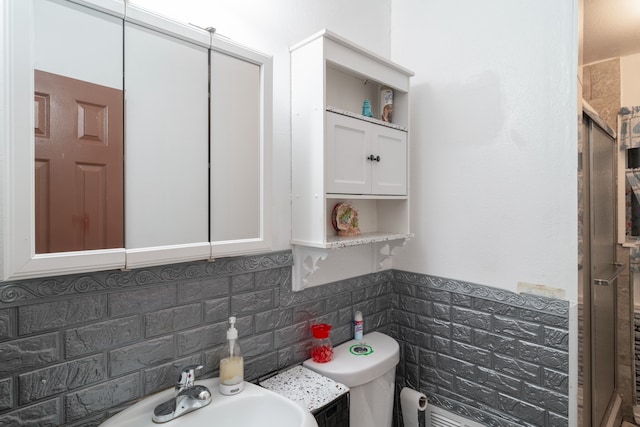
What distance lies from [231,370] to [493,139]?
1321 mm

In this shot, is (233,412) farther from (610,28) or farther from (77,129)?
(610,28)

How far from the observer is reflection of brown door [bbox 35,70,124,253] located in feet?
2.36

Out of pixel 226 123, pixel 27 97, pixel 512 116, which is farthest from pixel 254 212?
pixel 512 116

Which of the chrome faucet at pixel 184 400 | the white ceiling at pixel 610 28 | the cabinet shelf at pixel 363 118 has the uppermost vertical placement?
the white ceiling at pixel 610 28

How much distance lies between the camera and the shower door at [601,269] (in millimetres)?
1463

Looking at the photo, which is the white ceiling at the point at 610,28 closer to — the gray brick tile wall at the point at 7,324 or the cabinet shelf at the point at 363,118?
the cabinet shelf at the point at 363,118

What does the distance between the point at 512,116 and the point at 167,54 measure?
1.27 m

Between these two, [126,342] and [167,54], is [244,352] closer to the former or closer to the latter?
[126,342]

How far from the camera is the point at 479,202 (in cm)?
147

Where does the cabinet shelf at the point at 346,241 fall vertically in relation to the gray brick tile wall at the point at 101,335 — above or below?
above

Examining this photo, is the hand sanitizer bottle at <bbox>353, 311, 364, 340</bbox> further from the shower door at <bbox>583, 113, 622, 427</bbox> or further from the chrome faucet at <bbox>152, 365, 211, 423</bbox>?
the shower door at <bbox>583, 113, 622, 427</bbox>

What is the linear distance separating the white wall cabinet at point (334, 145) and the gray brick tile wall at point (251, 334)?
0.17m

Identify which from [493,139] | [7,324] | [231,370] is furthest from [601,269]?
[7,324]

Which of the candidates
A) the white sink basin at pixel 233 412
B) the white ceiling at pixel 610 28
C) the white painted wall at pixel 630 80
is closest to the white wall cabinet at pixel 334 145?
the white sink basin at pixel 233 412
